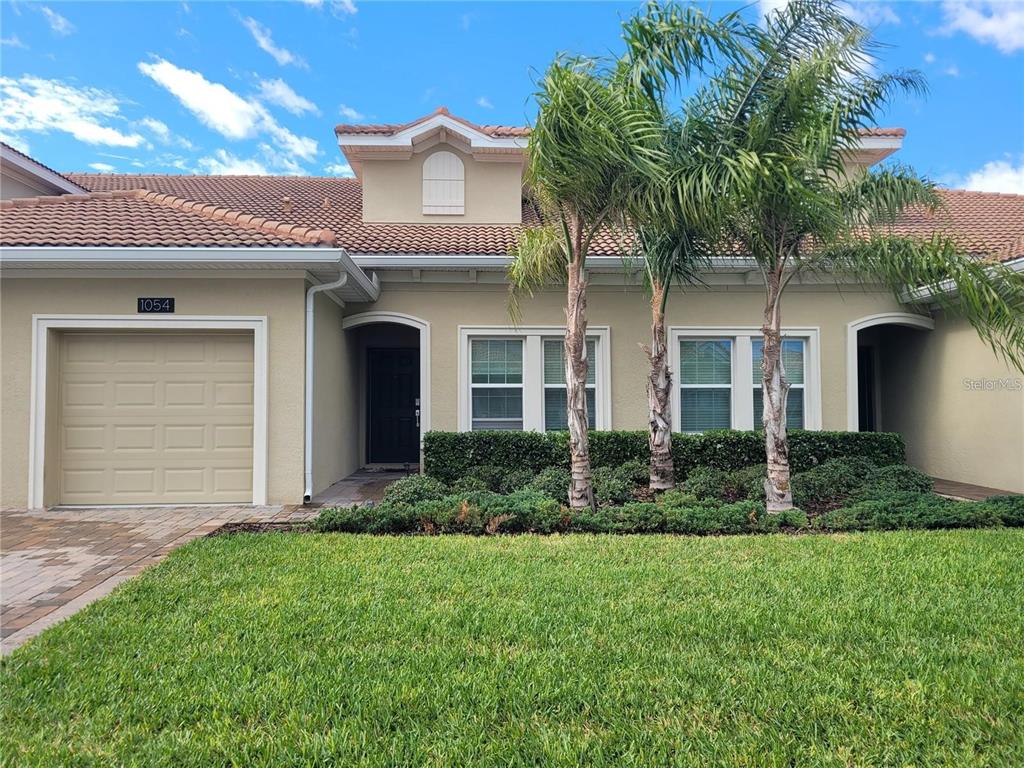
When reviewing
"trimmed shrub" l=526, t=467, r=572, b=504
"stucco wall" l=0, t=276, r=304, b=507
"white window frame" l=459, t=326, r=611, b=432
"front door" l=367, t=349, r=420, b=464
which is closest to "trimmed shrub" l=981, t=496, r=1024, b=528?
"trimmed shrub" l=526, t=467, r=572, b=504

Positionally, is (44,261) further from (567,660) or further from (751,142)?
(751,142)

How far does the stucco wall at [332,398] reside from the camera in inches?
346

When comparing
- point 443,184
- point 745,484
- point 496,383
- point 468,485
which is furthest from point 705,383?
point 443,184

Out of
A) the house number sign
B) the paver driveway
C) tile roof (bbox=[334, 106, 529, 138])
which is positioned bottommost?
the paver driveway

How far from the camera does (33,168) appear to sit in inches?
470

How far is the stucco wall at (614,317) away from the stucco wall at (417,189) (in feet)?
7.45

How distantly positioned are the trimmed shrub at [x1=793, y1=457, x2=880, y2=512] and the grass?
2.58 metres

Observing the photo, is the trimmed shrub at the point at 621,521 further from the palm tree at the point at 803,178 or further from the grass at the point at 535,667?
the palm tree at the point at 803,178

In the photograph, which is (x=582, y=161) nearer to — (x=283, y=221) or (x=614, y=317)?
(x=614, y=317)

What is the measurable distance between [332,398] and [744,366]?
725cm

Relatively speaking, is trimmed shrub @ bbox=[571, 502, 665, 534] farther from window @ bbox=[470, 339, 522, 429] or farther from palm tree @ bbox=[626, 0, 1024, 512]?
window @ bbox=[470, 339, 522, 429]

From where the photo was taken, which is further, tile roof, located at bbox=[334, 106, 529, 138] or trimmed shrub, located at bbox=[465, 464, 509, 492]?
tile roof, located at bbox=[334, 106, 529, 138]

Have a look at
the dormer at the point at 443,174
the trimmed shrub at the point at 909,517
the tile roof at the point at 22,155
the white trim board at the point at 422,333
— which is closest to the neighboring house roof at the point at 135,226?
the white trim board at the point at 422,333

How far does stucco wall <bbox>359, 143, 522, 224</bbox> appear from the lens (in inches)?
455
